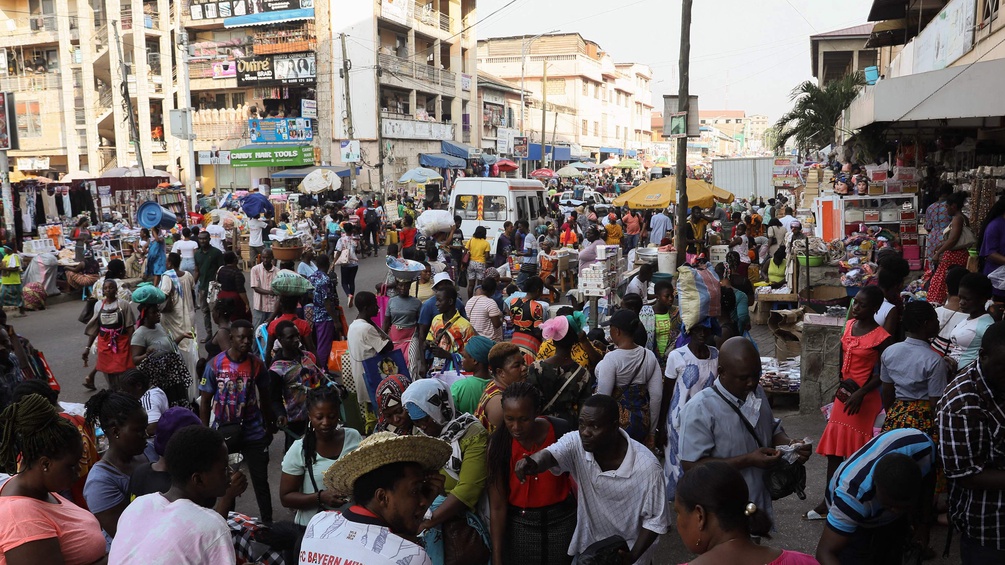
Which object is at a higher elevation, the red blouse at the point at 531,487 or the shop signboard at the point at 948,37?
the shop signboard at the point at 948,37

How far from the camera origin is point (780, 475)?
3.71m

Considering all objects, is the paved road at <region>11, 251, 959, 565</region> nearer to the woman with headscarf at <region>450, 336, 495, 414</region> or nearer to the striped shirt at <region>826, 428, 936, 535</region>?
the woman with headscarf at <region>450, 336, 495, 414</region>

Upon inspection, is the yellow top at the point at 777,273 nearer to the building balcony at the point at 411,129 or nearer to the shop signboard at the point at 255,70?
the building balcony at the point at 411,129

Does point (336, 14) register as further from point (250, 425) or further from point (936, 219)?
point (250, 425)

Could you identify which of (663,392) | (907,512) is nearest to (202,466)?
(907,512)

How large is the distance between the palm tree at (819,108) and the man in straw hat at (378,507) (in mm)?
27502

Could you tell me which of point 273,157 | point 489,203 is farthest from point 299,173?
point 489,203

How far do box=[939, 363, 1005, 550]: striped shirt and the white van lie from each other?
52.0 ft

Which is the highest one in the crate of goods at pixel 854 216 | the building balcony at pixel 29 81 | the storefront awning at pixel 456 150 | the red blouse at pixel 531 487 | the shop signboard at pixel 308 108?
the building balcony at pixel 29 81

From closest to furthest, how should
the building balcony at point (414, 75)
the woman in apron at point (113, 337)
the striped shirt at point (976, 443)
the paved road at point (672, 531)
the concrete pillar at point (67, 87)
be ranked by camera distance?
the striped shirt at point (976, 443) < the paved road at point (672, 531) < the woman in apron at point (113, 337) < the concrete pillar at point (67, 87) < the building balcony at point (414, 75)

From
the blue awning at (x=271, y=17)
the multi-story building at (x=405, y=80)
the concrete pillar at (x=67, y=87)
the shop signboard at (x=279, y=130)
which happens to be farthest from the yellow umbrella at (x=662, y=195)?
the concrete pillar at (x=67, y=87)

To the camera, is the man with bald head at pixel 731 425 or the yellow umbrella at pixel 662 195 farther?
the yellow umbrella at pixel 662 195

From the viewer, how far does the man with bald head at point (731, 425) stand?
372cm

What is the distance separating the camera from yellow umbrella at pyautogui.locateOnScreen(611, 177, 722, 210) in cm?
1666
